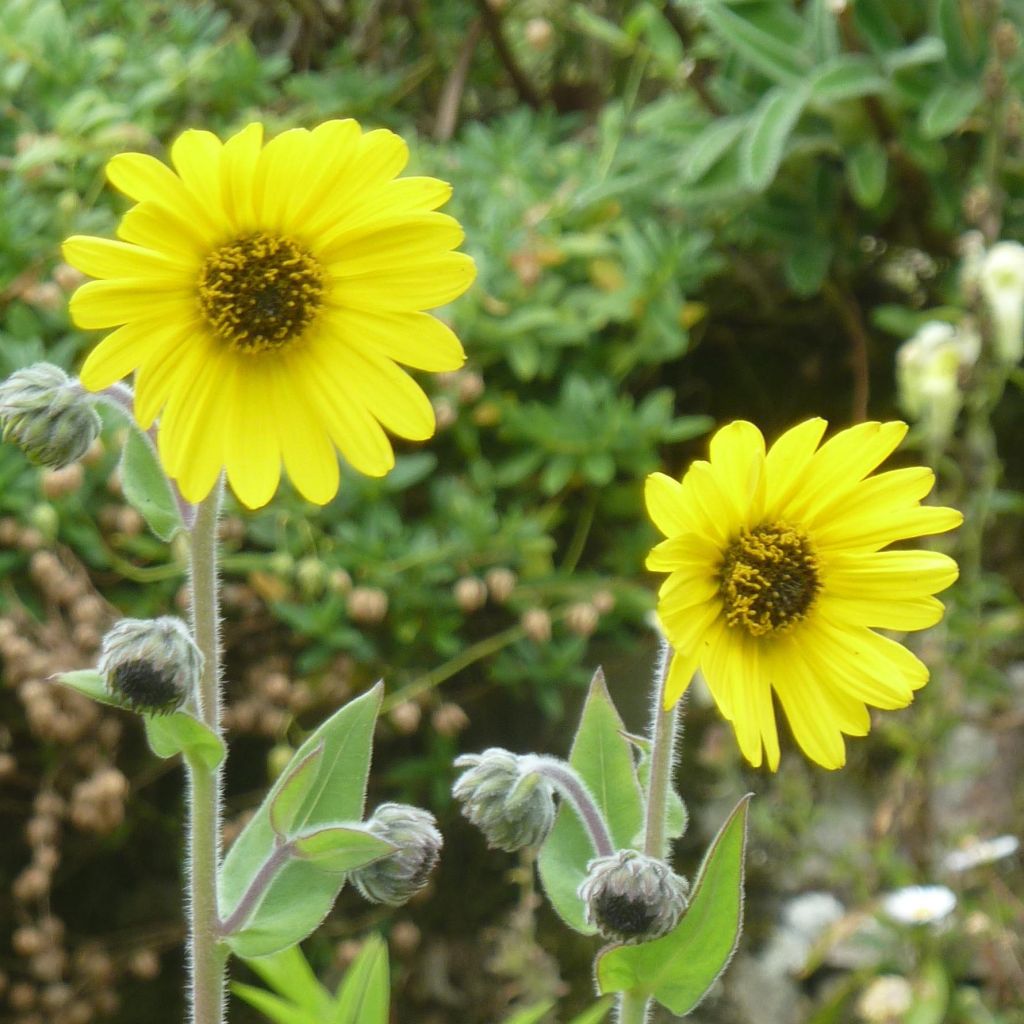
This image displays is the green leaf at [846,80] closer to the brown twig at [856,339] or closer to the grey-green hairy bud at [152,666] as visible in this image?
the brown twig at [856,339]

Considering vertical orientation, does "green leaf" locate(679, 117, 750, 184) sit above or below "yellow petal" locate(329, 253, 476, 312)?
below

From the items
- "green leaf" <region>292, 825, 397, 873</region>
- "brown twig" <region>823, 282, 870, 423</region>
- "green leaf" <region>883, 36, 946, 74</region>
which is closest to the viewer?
"green leaf" <region>292, 825, 397, 873</region>

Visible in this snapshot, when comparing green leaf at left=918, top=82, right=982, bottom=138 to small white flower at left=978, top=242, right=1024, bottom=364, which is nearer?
small white flower at left=978, top=242, right=1024, bottom=364

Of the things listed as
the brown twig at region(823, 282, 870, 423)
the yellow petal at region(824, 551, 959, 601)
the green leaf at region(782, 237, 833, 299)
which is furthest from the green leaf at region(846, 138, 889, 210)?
the yellow petal at region(824, 551, 959, 601)

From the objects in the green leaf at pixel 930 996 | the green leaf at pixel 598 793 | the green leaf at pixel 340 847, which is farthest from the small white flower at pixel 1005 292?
the green leaf at pixel 340 847

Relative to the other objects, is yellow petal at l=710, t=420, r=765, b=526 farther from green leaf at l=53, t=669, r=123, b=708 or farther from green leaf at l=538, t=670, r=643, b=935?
green leaf at l=53, t=669, r=123, b=708

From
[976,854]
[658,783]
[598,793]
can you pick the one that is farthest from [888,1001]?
[658,783]
